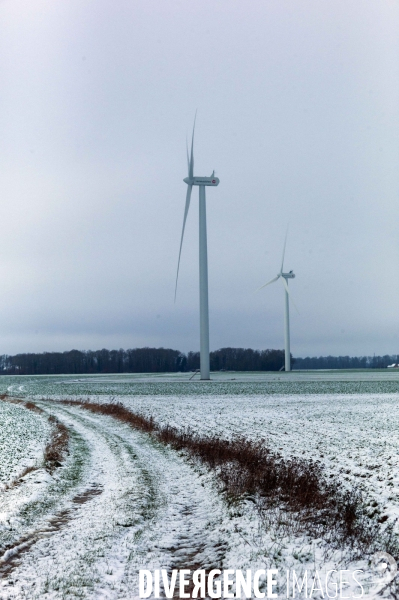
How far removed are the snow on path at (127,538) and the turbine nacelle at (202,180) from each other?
68.3m

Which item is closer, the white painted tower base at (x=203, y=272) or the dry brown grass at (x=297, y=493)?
the dry brown grass at (x=297, y=493)

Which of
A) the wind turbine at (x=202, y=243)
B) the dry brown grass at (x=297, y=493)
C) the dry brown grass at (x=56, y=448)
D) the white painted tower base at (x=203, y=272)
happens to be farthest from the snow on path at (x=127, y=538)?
the white painted tower base at (x=203, y=272)

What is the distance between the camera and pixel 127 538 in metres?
9.59

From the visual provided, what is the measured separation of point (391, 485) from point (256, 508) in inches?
143

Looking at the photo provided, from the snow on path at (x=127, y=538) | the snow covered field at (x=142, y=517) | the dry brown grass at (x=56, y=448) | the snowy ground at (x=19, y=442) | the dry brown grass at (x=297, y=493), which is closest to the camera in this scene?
the snow on path at (x=127, y=538)

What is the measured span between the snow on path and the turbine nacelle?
68275mm

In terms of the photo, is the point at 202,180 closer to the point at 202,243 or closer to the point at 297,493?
the point at 202,243

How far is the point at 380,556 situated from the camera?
8086 mm

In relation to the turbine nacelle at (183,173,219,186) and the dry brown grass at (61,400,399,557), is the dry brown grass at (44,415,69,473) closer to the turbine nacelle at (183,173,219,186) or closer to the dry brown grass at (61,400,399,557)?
the dry brown grass at (61,400,399,557)

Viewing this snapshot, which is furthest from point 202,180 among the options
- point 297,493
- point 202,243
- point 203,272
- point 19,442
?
point 297,493

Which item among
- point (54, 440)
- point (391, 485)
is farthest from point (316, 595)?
point (54, 440)

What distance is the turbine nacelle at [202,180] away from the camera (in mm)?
81312

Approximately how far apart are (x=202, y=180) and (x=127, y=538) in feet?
248

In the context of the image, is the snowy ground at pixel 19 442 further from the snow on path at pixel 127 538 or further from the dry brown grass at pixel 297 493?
the dry brown grass at pixel 297 493
